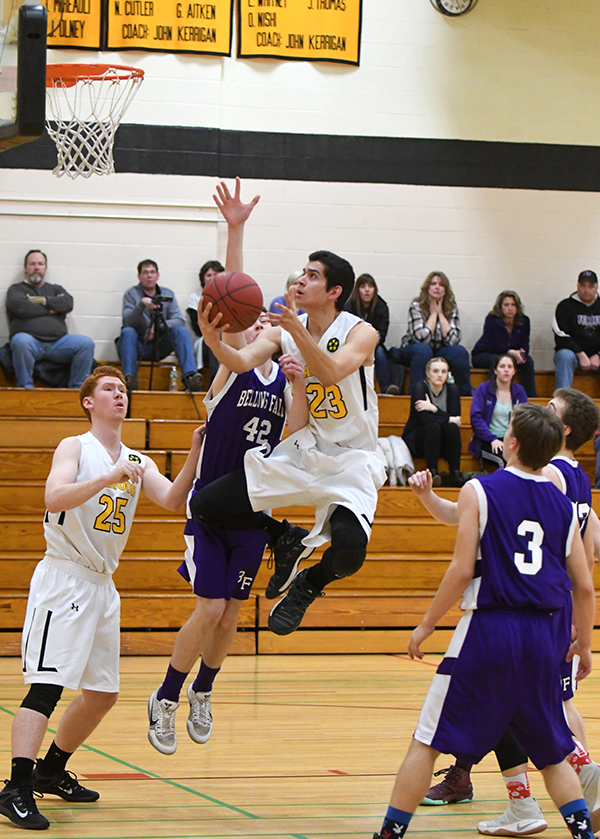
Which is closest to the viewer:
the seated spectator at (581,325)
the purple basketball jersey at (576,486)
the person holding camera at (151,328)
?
the purple basketball jersey at (576,486)

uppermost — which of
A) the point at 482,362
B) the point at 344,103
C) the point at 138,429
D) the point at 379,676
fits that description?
the point at 344,103

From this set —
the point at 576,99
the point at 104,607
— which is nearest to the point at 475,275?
the point at 576,99

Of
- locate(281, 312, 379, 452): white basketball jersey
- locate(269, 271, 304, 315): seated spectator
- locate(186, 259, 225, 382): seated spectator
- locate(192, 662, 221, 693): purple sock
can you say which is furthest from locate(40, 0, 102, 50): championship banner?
locate(192, 662, 221, 693): purple sock

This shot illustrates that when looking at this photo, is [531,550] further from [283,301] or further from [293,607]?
[283,301]

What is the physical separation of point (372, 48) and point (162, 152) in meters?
2.89

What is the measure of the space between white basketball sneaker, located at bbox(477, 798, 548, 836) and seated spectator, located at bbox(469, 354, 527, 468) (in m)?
6.10

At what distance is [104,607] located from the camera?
13.8 ft

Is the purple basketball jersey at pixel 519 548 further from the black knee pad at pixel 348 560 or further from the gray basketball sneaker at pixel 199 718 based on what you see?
the gray basketball sneaker at pixel 199 718

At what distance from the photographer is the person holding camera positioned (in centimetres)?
1047

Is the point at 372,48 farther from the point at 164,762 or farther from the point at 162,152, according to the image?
the point at 164,762

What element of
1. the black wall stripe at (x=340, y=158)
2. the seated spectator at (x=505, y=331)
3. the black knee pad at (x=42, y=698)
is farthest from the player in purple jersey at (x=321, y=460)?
the black wall stripe at (x=340, y=158)

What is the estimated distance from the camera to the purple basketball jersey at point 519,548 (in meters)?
3.27

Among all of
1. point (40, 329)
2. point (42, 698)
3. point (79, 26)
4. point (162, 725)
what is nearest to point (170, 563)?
point (40, 329)

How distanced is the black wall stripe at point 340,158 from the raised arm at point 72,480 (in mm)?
7755
